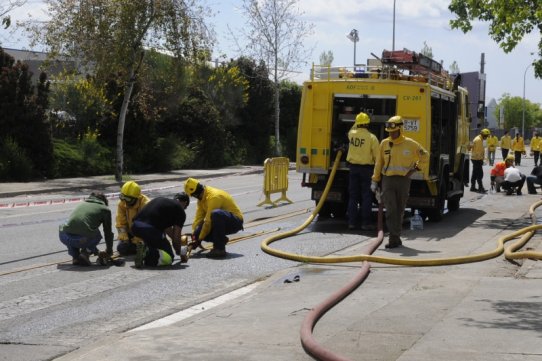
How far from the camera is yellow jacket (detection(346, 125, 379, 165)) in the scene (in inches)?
565

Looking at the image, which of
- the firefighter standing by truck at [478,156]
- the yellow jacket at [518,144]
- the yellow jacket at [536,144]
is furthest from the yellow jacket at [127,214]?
the yellow jacket at [536,144]

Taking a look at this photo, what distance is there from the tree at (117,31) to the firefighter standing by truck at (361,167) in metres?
15.3

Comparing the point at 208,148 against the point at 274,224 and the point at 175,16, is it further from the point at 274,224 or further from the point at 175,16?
the point at 274,224

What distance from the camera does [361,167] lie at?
571 inches

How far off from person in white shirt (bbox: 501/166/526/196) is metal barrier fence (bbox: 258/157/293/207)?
628 cm

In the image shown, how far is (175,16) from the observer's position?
94.5ft

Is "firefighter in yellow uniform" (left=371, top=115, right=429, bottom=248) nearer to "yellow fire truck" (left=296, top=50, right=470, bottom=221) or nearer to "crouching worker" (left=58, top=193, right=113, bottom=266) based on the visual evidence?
"yellow fire truck" (left=296, top=50, right=470, bottom=221)

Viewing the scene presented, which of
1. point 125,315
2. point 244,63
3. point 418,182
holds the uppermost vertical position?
point 244,63

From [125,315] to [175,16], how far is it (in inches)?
846

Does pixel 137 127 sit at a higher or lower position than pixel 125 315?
higher

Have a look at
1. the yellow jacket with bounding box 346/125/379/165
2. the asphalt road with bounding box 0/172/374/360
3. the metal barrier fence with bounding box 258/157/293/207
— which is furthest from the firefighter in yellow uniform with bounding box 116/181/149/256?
the metal barrier fence with bounding box 258/157/293/207

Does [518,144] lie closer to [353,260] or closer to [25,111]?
[25,111]

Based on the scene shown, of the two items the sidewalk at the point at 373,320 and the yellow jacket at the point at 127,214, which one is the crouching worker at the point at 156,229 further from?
the sidewalk at the point at 373,320

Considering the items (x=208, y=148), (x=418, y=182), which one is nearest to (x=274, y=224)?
(x=418, y=182)
